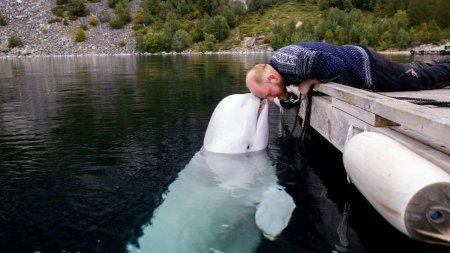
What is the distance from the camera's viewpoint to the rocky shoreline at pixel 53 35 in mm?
112938

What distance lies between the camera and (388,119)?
4.47m

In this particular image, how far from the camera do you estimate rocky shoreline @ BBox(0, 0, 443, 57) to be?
371 feet

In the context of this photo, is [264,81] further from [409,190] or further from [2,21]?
[2,21]

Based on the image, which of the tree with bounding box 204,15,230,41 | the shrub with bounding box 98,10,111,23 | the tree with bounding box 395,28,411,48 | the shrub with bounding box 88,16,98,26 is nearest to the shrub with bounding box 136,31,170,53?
the tree with bounding box 204,15,230,41

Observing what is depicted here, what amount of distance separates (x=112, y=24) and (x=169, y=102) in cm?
12357

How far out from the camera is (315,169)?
7.18 meters

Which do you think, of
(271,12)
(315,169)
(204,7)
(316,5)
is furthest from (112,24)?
(315,169)

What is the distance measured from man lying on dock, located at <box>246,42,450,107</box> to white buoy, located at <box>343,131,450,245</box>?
2.83 metres

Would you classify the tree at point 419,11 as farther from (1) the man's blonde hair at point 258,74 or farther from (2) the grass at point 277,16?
(1) the man's blonde hair at point 258,74

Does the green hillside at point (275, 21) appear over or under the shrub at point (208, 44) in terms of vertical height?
over

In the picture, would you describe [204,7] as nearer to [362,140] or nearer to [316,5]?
[316,5]

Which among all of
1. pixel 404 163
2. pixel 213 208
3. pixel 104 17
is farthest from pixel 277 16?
pixel 404 163

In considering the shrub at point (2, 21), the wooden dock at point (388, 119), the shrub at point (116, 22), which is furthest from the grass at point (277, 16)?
the wooden dock at point (388, 119)

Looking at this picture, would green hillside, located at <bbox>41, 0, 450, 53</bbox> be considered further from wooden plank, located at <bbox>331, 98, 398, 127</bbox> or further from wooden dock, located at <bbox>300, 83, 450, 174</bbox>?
wooden plank, located at <bbox>331, 98, 398, 127</bbox>
